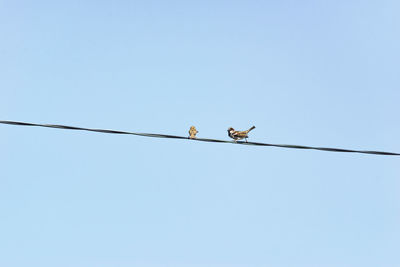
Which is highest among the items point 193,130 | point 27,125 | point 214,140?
point 193,130

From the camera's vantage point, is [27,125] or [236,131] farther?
[236,131]

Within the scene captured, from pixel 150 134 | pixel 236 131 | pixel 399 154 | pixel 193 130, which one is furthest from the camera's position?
pixel 236 131

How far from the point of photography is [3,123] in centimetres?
971

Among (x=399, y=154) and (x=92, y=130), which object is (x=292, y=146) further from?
(x=92, y=130)

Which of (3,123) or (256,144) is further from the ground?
(256,144)

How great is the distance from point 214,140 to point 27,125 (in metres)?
3.52

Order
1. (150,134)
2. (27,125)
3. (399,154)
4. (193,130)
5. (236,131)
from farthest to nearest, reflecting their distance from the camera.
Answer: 1. (236,131)
2. (193,130)
3. (399,154)
4. (150,134)
5. (27,125)

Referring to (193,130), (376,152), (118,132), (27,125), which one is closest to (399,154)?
(376,152)

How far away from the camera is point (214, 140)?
35.1ft

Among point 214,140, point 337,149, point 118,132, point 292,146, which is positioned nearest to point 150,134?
point 118,132

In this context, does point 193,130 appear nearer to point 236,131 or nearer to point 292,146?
point 236,131

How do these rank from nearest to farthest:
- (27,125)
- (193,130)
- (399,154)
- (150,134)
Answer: (27,125), (150,134), (399,154), (193,130)

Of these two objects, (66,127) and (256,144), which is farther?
(256,144)

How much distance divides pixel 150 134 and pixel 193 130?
128 inches
